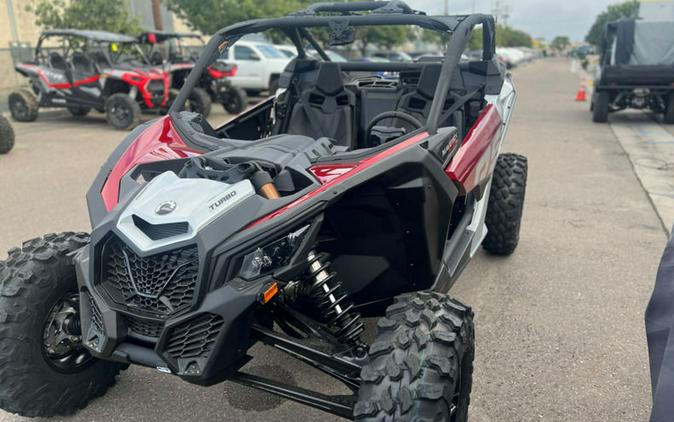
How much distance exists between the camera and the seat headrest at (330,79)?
402cm

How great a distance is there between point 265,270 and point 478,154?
1.53 metres

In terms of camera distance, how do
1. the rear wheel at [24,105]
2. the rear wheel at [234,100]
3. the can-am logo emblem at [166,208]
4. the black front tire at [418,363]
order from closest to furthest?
1. the black front tire at [418,363]
2. the can-am logo emblem at [166,208]
3. the rear wheel at [24,105]
4. the rear wheel at [234,100]

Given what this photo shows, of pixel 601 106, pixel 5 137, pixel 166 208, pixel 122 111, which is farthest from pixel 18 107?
pixel 601 106

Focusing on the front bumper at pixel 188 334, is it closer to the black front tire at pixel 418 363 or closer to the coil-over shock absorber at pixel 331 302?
the coil-over shock absorber at pixel 331 302

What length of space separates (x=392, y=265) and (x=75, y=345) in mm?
1455

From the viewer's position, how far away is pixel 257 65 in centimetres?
1622

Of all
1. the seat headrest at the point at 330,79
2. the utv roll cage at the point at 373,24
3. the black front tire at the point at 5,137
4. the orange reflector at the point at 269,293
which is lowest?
the black front tire at the point at 5,137

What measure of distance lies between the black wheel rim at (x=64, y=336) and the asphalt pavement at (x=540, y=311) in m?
0.31

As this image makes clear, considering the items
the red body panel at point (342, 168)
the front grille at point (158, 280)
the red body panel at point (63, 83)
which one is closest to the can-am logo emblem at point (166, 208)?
the front grille at point (158, 280)

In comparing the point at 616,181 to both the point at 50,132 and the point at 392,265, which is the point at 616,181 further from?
the point at 50,132

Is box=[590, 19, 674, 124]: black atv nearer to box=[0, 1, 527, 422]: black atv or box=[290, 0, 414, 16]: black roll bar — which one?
box=[290, 0, 414, 16]: black roll bar

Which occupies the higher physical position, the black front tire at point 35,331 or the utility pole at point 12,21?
the utility pole at point 12,21

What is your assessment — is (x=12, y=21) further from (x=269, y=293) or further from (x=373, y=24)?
(x=269, y=293)

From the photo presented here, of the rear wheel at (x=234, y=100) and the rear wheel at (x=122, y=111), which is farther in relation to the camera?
the rear wheel at (x=234, y=100)
